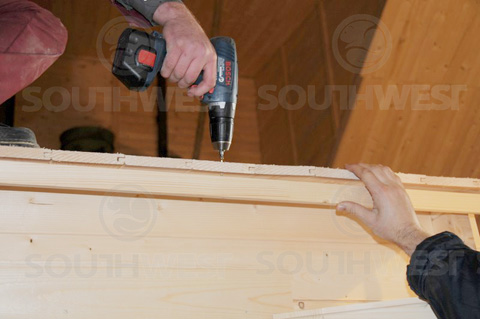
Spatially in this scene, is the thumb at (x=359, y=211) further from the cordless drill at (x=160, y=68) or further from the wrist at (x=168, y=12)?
the wrist at (x=168, y=12)

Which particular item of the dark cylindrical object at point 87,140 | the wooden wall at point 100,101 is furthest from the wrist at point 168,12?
the wooden wall at point 100,101

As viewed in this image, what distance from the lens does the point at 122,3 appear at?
4.77 ft

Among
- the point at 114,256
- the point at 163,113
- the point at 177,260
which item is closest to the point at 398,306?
the point at 177,260

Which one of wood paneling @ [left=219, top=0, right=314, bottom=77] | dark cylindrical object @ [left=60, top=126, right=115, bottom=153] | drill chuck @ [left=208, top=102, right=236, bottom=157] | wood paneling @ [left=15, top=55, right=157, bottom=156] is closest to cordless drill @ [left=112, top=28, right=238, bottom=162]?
drill chuck @ [left=208, top=102, right=236, bottom=157]

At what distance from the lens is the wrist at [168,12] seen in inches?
53.1

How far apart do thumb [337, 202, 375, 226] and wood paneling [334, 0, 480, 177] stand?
2031mm
